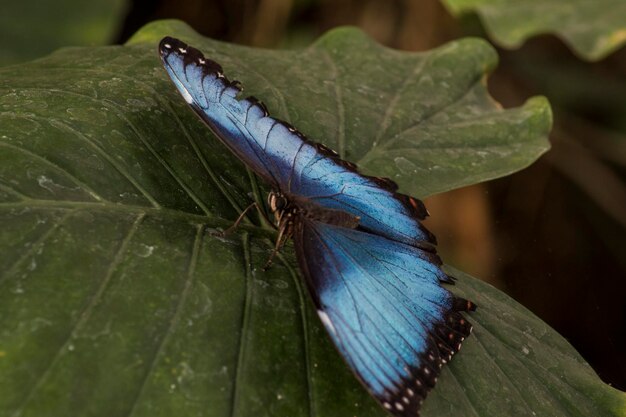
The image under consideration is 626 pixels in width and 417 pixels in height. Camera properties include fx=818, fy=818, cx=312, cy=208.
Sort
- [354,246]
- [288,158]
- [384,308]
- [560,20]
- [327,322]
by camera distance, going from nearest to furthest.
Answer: [327,322]
[384,308]
[354,246]
[288,158]
[560,20]

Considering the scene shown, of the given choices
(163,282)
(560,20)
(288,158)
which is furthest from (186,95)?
(560,20)

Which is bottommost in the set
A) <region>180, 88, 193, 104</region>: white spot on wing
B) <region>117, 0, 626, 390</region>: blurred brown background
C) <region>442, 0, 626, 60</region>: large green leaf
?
<region>117, 0, 626, 390</region>: blurred brown background

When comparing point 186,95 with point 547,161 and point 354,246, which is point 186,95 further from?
point 547,161

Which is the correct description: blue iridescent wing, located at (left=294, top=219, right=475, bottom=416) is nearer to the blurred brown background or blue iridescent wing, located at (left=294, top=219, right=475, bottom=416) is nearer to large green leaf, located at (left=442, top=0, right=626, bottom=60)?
large green leaf, located at (left=442, top=0, right=626, bottom=60)

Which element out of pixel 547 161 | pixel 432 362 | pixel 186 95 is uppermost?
pixel 186 95

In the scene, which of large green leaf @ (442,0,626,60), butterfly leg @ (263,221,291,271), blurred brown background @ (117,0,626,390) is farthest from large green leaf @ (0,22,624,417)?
blurred brown background @ (117,0,626,390)

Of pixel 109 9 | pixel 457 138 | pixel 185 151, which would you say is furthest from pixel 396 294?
pixel 109 9
